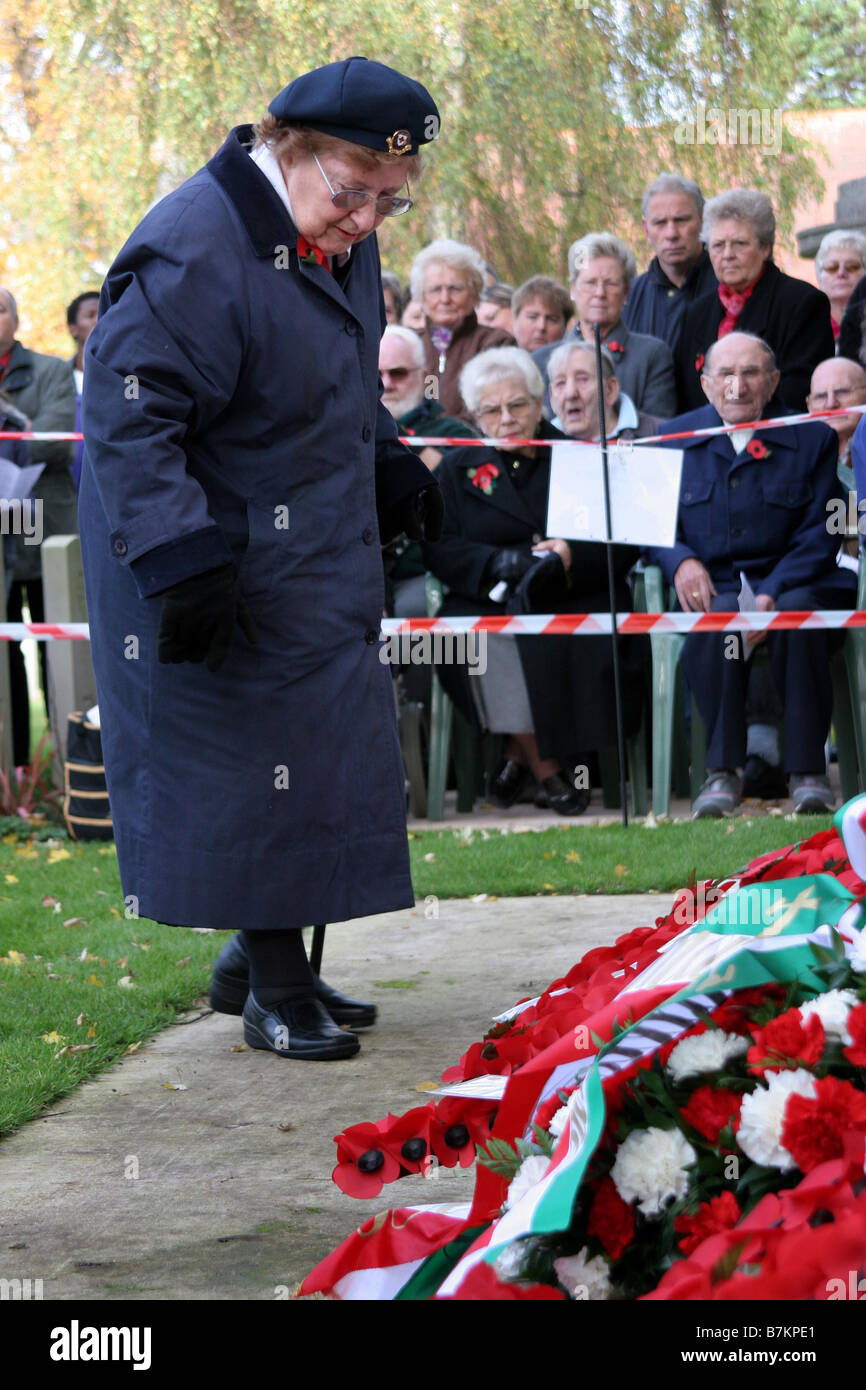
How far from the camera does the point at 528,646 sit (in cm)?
787

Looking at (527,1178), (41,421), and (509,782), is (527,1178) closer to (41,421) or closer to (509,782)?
(509,782)

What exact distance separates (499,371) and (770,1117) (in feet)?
19.8

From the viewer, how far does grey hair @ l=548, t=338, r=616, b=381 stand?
7953 mm

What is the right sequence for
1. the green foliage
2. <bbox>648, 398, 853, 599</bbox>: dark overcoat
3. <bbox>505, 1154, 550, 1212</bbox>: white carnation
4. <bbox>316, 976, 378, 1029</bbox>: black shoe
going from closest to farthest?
<bbox>505, 1154, 550, 1212</bbox>: white carnation < <bbox>316, 976, 378, 1029</bbox>: black shoe < <bbox>648, 398, 853, 599</bbox>: dark overcoat < the green foliage

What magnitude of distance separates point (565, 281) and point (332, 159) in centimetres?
1425

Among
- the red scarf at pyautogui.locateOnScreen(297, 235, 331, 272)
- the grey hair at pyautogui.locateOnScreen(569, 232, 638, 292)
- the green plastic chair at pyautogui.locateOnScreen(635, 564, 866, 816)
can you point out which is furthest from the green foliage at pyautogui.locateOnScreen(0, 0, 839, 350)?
the red scarf at pyautogui.locateOnScreen(297, 235, 331, 272)

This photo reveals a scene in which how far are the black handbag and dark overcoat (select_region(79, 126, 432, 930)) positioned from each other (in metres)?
3.83

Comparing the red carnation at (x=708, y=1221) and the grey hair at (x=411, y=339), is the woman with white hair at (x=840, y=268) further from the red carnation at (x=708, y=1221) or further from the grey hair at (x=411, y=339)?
the red carnation at (x=708, y=1221)

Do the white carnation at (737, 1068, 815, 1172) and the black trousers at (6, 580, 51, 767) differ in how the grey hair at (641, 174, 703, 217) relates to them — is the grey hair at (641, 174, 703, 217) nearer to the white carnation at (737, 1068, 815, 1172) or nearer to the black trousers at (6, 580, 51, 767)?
the black trousers at (6, 580, 51, 767)

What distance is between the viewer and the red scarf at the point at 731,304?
830cm

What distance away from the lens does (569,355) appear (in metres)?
7.96
